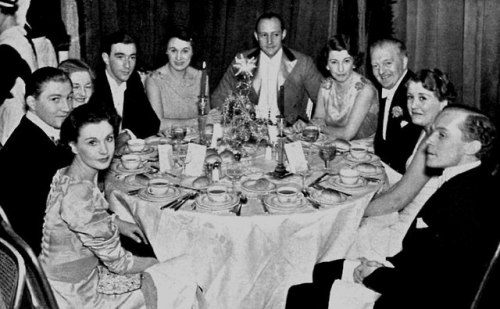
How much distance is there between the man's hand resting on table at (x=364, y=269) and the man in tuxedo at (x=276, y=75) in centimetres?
232

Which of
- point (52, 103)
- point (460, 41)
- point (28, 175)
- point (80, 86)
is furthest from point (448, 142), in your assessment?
point (460, 41)

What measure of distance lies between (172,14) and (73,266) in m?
4.13

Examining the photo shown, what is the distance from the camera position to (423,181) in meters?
2.93

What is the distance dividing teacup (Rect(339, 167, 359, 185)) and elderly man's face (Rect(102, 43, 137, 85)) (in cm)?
197

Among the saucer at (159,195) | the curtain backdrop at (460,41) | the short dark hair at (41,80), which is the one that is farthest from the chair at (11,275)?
the curtain backdrop at (460,41)

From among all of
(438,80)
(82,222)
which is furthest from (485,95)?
(82,222)

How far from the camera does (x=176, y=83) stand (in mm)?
4488

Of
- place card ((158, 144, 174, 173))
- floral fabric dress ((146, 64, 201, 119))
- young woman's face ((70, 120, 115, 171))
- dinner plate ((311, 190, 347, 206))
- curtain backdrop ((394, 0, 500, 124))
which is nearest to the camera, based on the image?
young woman's face ((70, 120, 115, 171))

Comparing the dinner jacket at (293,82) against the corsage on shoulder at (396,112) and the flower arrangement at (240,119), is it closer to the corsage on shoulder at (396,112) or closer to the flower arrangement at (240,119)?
the corsage on shoulder at (396,112)

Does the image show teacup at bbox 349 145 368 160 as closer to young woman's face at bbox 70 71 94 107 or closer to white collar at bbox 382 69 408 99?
white collar at bbox 382 69 408 99

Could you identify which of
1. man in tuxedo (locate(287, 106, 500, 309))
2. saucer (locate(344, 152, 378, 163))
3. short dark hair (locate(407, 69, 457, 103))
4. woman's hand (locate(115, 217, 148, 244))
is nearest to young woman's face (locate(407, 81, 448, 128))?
short dark hair (locate(407, 69, 457, 103))

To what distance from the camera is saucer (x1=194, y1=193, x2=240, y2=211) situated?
258 cm

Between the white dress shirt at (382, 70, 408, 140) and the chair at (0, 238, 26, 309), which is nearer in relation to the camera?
the chair at (0, 238, 26, 309)

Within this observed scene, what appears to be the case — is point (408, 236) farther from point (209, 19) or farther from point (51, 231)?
point (209, 19)
